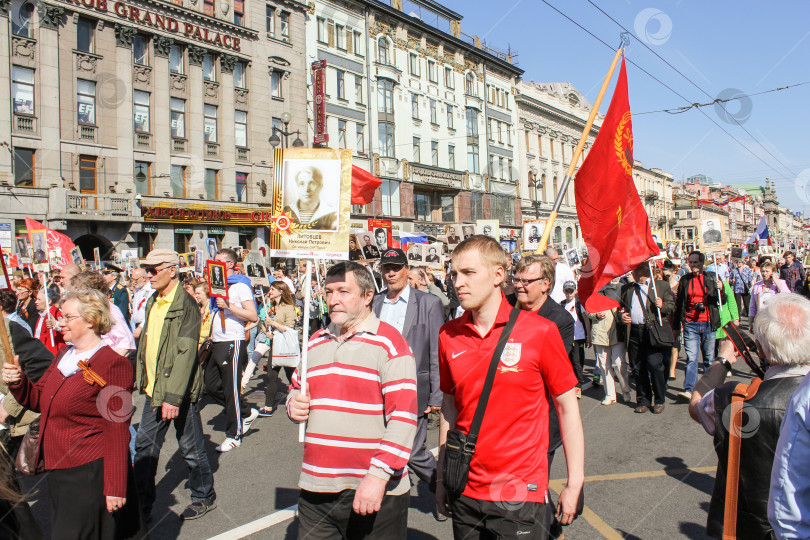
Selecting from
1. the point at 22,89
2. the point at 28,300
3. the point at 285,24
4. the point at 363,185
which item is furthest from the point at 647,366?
the point at 285,24

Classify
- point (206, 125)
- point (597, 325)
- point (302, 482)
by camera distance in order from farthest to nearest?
point (206, 125) < point (597, 325) < point (302, 482)

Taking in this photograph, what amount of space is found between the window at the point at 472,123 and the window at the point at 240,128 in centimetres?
2045

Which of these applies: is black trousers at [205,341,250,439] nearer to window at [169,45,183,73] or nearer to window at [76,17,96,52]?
window at [76,17,96,52]

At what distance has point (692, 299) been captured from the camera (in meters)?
8.91

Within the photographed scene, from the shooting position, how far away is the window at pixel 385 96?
127 feet

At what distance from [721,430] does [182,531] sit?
3.76 metres

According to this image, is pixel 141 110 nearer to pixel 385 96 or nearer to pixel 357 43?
pixel 357 43

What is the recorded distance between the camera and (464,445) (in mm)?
2631

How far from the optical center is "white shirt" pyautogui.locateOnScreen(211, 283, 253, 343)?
6461 millimetres

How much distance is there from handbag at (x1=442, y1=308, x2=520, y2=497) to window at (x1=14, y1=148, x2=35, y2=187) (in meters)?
26.4

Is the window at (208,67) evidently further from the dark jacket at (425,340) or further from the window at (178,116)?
the dark jacket at (425,340)

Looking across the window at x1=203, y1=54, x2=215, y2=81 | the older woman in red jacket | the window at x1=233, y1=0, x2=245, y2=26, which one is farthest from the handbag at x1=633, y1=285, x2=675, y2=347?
the window at x1=233, y1=0, x2=245, y2=26

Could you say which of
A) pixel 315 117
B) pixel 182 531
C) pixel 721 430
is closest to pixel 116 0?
pixel 315 117

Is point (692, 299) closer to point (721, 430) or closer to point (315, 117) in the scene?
point (721, 430)
